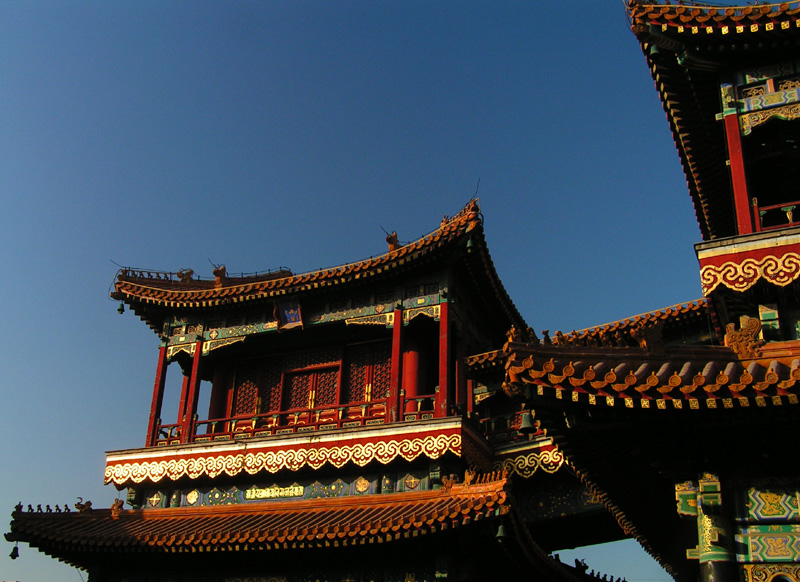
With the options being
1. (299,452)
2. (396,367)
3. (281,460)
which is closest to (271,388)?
(281,460)

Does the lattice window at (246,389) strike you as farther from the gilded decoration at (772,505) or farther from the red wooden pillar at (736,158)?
the gilded decoration at (772,505)

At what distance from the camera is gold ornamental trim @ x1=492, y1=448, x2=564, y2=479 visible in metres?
15.6

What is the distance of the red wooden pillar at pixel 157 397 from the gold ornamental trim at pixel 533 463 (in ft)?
24.3

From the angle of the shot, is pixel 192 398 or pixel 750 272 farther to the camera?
pixel 192 398

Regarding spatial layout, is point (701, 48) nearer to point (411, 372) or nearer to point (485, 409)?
point (411, 372)

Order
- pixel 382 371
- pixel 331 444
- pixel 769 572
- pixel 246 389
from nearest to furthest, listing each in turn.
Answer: pixel 769 572, pixel 331 444, pixel 382 371, pixel 246 389

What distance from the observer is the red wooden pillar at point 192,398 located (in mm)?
17844

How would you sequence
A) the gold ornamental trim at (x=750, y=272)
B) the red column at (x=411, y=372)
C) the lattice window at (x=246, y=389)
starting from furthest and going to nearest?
the lattice window at (x=246, y=389) → the red column at (x=411, y=372) → the gold ornamental trim at (x=750, y=272)

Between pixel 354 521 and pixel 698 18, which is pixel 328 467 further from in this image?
pixel 698 18

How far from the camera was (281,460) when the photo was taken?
53.2 ft

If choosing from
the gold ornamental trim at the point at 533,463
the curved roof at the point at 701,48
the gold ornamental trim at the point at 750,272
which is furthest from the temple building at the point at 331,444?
the curved roof at the point at 701,48

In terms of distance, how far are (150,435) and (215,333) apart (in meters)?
2.74

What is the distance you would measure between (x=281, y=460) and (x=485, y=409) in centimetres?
535

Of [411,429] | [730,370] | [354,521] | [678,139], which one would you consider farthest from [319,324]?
[730,370]
